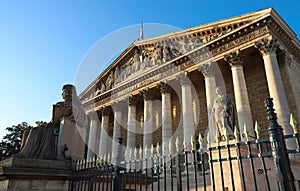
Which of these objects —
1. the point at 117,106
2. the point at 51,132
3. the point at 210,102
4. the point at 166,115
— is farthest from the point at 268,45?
the point at 117,106

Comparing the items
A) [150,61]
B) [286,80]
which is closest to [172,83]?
[150,61]

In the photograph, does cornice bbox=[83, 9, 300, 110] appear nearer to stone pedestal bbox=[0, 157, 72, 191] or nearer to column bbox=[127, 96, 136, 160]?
column bbox=[127, 96, 136, 160]

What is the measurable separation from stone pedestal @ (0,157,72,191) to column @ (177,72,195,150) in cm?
995

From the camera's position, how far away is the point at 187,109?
15672 millimetres

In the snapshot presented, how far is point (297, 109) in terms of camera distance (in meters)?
13.2

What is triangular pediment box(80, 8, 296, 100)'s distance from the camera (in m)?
14.5

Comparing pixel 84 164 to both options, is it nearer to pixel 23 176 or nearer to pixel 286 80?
pixel 23 176

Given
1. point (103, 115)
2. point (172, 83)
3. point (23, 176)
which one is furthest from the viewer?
point (103, 115)

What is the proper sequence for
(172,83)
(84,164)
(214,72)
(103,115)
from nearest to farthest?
(84,164) < (214,72) < (172,83) < (103,115)

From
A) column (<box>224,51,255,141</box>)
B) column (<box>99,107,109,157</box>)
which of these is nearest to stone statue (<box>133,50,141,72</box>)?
column (<box>99,107,109,157</box>)

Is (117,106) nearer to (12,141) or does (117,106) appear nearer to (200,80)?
(200,80)

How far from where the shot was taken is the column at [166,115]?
1639cm

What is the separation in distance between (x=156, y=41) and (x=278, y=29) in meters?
9.02

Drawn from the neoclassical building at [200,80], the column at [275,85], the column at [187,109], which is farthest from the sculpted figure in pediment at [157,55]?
the column at [275,85]
